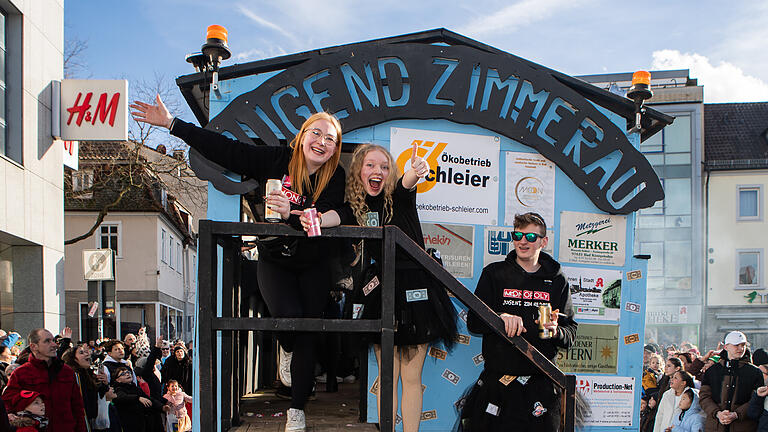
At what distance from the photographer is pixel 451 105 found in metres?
6.06

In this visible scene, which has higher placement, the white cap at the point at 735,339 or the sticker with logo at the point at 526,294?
the sticker with logo at the point at 526,294

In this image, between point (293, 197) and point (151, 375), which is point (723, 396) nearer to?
point (293, 197)

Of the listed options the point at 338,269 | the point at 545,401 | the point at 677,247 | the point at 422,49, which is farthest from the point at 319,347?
the point at 677,247

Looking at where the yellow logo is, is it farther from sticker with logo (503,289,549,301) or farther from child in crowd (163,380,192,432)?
child in crowd (163,380,192,432)

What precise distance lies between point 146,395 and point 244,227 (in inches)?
300

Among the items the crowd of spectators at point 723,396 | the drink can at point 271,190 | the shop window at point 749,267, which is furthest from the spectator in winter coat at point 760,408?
the shop window at point 749,267

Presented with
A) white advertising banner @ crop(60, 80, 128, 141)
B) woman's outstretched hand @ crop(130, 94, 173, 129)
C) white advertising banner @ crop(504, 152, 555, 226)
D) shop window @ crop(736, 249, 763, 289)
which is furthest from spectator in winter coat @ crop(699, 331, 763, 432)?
shop window @ crop(736, 249, 763, 289)

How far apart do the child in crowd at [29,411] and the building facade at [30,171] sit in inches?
199

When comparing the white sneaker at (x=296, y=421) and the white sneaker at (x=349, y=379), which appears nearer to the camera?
the white sneaker at (x=296, y=421)

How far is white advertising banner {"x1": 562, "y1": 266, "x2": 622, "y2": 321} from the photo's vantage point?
6246 millimetres

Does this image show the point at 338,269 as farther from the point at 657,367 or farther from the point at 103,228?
the point at 103,228

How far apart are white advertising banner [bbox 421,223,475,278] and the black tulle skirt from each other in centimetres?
110

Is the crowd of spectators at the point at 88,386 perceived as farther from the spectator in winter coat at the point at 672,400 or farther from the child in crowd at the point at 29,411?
Result: the spectator in winter coat at the point at 672,400

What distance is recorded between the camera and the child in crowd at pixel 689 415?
866cm
